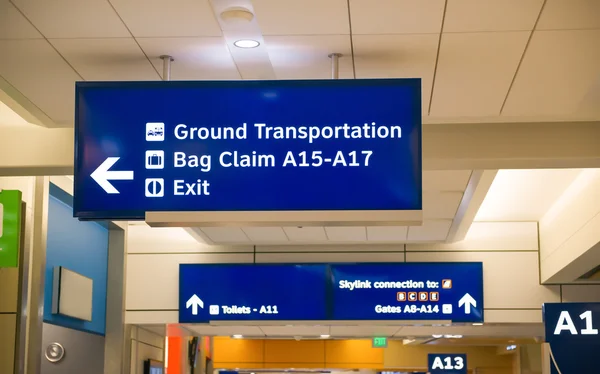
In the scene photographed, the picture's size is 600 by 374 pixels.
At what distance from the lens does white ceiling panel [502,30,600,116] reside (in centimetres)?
452

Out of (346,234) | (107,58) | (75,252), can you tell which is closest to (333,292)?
(346,234)

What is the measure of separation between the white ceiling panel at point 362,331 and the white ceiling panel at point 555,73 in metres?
7.76

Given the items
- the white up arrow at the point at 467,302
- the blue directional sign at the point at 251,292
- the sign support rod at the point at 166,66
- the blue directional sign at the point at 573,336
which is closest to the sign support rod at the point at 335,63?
the sign support rod at the point at 166,66

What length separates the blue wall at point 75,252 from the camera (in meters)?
7.51

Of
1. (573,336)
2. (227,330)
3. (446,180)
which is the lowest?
(573,336)

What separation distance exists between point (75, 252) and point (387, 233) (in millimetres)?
3369

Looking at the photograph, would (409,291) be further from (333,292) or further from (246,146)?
(246,146)

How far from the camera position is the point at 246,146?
14.0ft

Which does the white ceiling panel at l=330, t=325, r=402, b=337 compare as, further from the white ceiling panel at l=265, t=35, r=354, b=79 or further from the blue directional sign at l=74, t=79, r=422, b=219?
the blue directional sign at l=74, t=79, r=422, b=219

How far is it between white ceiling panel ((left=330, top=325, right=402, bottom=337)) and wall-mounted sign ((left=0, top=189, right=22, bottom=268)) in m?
7.53

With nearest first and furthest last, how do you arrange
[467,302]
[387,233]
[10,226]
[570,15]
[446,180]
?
[570,15], [10,226], [446,180], [387,233], [467,302]

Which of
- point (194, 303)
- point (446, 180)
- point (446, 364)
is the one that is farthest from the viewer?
point (446, 364)

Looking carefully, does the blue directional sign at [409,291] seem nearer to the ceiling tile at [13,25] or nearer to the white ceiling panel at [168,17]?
the white ceiling panel at [168,17]

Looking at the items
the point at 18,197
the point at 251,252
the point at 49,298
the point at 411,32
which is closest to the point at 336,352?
the point at 251,252
